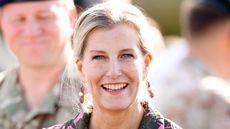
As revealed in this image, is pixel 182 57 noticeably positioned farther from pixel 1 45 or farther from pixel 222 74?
pixel 1 45

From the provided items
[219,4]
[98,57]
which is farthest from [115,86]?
[219,4]

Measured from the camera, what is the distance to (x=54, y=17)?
781 cm

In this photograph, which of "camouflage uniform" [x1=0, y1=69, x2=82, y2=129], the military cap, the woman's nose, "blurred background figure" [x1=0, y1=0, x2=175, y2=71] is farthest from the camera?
"blurred background figure" [x1=0, y1=0, x2=175, y2=71]

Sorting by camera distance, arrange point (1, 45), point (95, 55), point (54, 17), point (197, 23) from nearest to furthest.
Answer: point (95, 55), point (54, 17), point (197, 23), point (1, 45)

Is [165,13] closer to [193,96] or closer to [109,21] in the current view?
[193,96]

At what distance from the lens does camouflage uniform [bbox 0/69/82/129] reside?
7672mm

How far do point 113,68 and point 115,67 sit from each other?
0.04 feet

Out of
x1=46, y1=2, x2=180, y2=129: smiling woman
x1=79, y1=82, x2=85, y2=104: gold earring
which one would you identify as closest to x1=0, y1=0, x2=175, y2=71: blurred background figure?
x1=79, y1=82, x2=85, y2=104: gold earring

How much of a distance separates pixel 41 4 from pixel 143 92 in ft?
6.21

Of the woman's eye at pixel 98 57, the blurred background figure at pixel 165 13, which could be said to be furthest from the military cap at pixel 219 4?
the blurred background figure at pixel 165 13

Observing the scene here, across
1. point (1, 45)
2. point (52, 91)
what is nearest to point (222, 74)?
point (52, 91)

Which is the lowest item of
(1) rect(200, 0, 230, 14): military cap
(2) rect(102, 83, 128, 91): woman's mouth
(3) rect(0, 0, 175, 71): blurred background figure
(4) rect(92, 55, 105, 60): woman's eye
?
(3) rect(0, 0, 175, 71): blurred background figure

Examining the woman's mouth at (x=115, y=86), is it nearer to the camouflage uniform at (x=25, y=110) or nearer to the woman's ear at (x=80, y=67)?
the woman's ear at (x=80, y=67)

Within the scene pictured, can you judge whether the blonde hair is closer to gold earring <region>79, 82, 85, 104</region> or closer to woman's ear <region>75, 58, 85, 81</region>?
woman's ear <region>75, 58, 85, 81</region>
